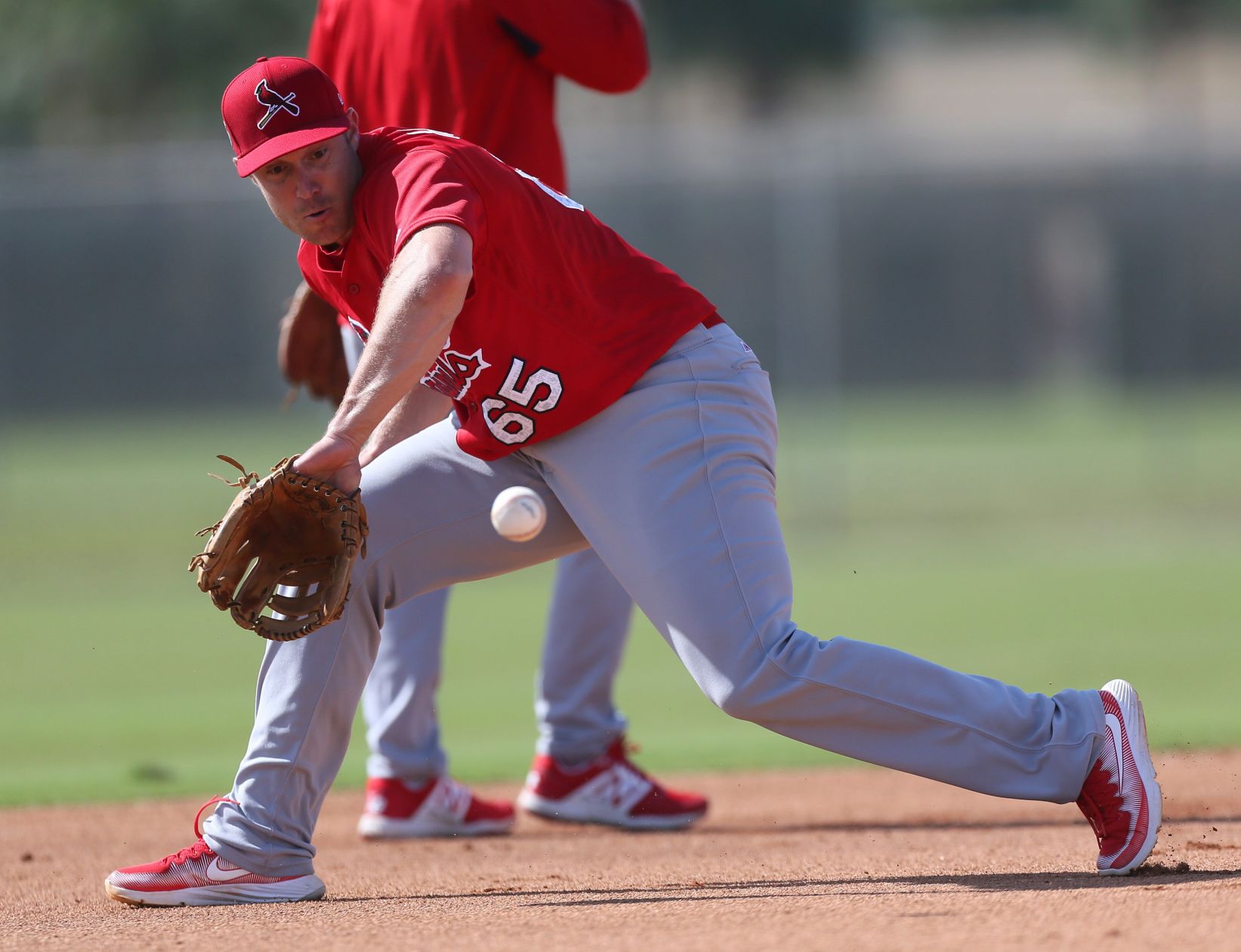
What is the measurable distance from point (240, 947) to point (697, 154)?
10.9 meters

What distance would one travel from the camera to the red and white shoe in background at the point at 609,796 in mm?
4477

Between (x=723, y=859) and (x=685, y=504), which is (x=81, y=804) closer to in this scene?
(x=723, y=859)

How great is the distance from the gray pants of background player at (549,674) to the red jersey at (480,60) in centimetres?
63

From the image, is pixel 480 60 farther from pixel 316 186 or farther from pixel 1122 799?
pixel 1122 799

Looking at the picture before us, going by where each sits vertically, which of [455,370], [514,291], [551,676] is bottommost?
[551,676]

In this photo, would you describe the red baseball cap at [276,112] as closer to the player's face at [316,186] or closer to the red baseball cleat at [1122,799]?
the player's face at [316,186]

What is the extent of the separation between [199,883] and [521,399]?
115cm

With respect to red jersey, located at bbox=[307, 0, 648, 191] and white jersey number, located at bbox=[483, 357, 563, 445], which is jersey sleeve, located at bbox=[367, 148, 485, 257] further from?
red jersey, located at bbox=[307, 0, 648, 191]

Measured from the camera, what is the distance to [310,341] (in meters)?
4.58

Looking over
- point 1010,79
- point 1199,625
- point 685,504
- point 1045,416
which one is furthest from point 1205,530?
point 1010,79

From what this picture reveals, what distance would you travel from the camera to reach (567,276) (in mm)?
3236

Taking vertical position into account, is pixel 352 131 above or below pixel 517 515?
above

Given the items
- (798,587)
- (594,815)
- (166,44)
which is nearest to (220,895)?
(594,815)

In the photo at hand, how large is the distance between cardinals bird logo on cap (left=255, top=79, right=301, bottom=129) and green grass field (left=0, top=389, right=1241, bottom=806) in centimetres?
252
